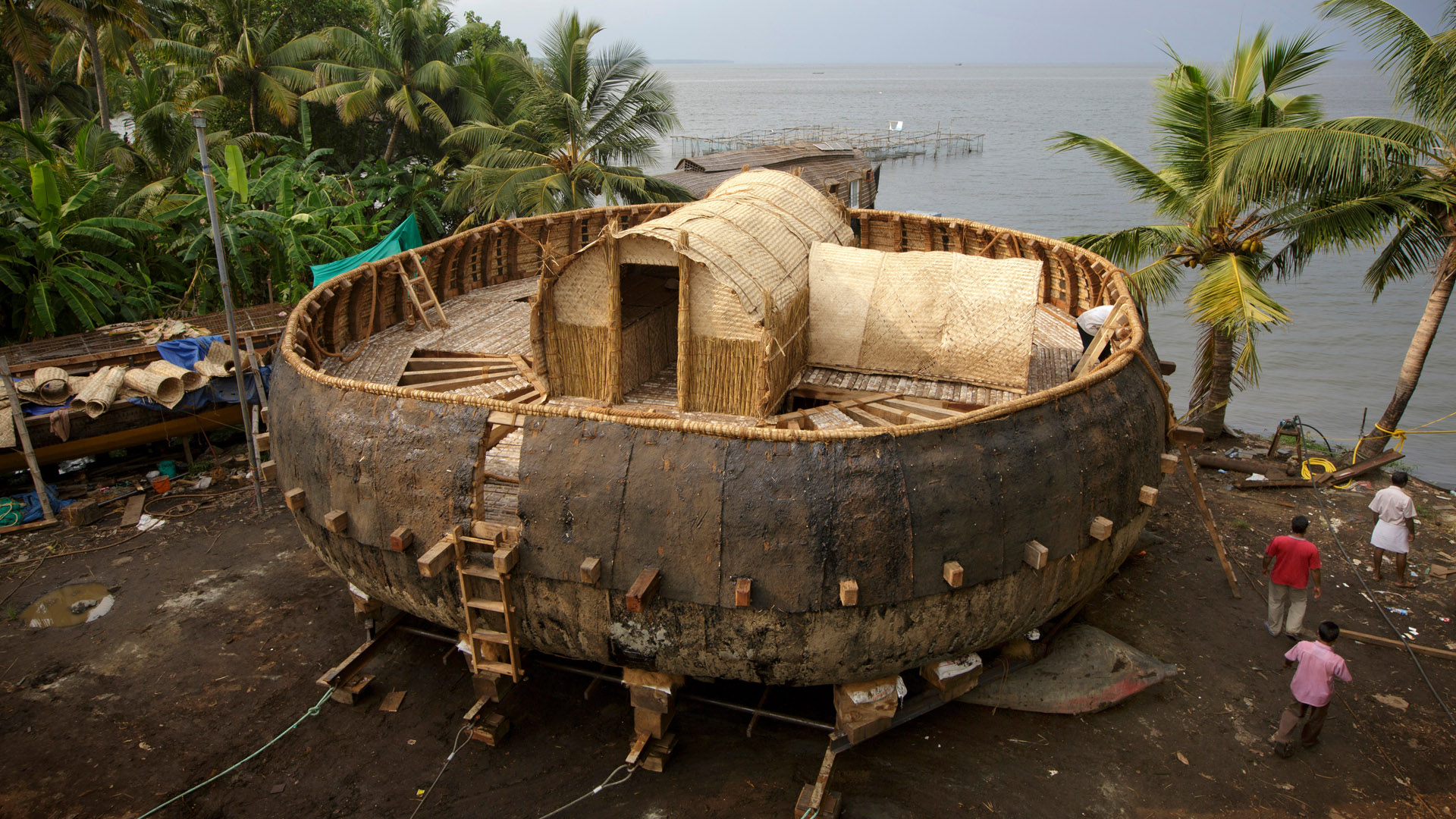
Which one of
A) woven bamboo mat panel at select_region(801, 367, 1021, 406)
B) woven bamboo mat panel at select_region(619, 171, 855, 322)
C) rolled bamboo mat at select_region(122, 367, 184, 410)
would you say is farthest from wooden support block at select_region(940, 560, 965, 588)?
rolled bamboo mat at select_region(122, 367, 184, 410)

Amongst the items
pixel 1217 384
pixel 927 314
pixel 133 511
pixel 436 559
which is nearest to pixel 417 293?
pixel 133 511

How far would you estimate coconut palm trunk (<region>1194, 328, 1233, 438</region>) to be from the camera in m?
13.8

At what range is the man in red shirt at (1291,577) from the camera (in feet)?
27.1

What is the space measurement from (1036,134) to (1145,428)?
97.5m

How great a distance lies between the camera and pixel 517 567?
6395 millimetres

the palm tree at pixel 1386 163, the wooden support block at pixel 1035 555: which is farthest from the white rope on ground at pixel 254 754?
the palm tree at pixel 1386 163

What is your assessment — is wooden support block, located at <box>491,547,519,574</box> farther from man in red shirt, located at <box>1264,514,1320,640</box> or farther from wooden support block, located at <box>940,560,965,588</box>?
man in red shirt, located at <box>1264,514,1320,640</box>

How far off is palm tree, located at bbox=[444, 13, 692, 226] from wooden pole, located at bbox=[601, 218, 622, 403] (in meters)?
9.76

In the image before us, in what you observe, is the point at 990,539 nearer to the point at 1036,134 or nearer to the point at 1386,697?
the point at 1386,697

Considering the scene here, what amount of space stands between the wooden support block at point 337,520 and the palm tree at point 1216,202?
1091cm

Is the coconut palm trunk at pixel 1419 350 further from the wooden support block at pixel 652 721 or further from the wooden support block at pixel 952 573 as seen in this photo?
the wooden support block at pixel 652 721

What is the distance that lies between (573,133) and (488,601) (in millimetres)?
13916

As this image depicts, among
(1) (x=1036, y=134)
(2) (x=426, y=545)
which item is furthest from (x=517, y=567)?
(1) (x=1036, y=134)

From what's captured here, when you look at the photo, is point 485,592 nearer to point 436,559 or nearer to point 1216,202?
point 436,559
